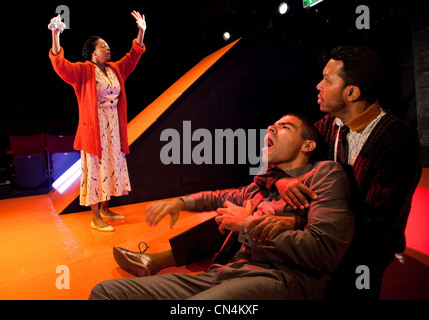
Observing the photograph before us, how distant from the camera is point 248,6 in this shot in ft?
20.5

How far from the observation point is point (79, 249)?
2.64 meters

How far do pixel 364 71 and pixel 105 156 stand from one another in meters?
2.37

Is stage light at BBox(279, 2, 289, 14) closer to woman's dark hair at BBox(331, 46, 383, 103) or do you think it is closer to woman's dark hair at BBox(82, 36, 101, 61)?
woman's dark hair at BBox(82, 36, 101, 61)

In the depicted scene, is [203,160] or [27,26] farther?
[27,26]

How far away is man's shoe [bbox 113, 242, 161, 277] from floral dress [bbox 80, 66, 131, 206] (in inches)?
42.4

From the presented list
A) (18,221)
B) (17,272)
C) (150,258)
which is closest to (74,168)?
(18,221)

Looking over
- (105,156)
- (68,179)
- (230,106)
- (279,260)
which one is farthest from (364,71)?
(68,179)

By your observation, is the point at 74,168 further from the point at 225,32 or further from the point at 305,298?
the point at 225,32

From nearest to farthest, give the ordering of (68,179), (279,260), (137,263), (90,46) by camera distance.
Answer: (279,260) → (137,263) → (90,46) → (68,179)

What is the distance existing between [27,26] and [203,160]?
4.01 metres

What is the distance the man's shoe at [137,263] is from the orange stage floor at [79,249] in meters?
0.08

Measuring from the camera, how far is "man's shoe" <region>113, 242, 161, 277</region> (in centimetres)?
200

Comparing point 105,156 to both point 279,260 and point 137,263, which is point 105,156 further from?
point 279,260

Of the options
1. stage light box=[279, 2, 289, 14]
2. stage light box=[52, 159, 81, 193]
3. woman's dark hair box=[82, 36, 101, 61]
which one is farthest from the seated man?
stage light box=[279, 2, 289, 14]
